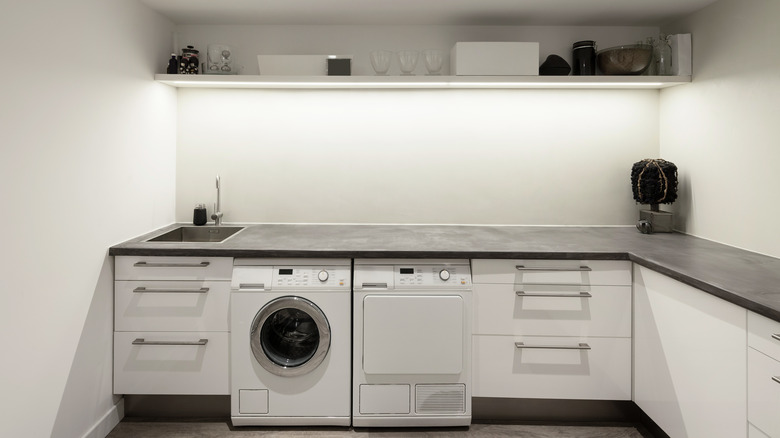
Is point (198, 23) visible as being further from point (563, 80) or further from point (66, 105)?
point (563, 80)

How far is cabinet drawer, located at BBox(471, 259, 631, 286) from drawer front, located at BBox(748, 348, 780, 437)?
0.87m

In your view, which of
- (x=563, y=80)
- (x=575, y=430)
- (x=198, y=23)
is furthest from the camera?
(x=198, y=23)

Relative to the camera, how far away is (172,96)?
3230mm

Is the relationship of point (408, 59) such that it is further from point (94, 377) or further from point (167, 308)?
point (94, 377)

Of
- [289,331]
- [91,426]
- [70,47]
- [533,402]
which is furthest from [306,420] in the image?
[70,47]

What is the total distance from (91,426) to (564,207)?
2.86 metres

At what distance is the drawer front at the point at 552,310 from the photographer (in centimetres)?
256

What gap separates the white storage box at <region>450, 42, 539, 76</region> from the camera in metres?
2.92

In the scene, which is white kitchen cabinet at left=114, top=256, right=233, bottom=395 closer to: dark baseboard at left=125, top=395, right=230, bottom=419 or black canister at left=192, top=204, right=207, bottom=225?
dark baseboard at left=125, top=395, right=230, bottom=419

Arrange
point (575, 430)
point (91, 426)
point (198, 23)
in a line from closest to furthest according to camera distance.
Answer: point (91, 426) < point (575, 430) < point (198, 23)

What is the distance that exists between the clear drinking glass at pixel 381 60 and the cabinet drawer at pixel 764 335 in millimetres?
2164

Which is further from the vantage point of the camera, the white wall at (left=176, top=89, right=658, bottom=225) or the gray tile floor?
the white wall at (left=176, top=89, right=658, bottom=225)

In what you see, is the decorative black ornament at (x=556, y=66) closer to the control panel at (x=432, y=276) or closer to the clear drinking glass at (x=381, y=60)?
the clear drinking glass at (x=381, y=60)

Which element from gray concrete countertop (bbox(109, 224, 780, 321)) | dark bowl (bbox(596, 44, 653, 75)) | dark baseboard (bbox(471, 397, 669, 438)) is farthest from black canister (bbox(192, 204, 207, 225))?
dark bowl (bbox(596, 44, 653, 75))
